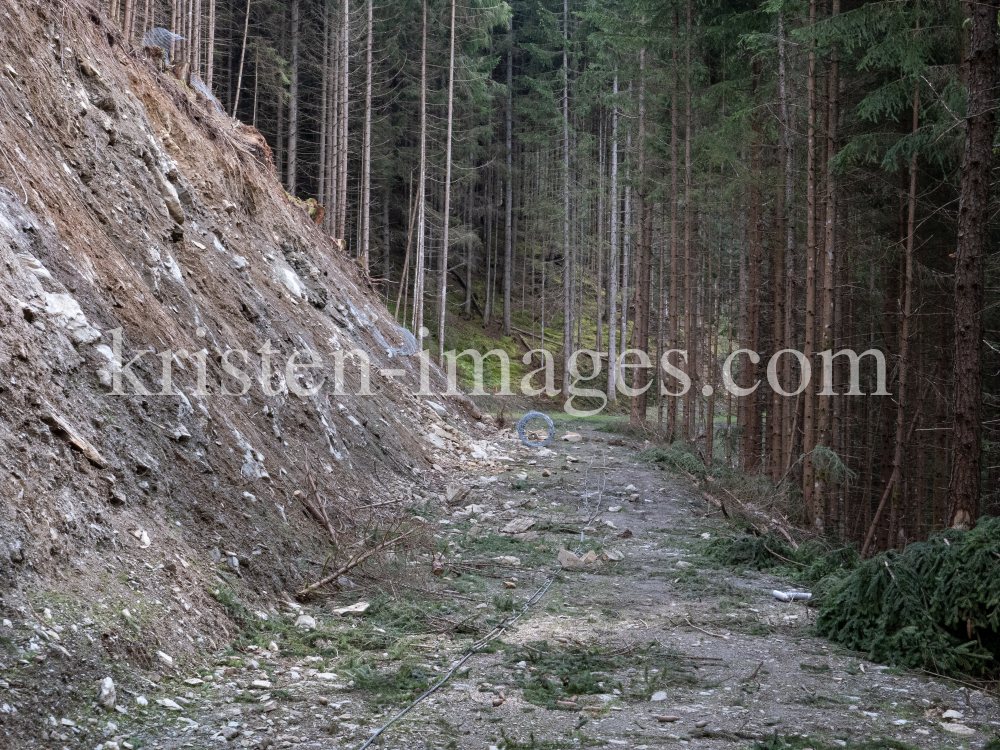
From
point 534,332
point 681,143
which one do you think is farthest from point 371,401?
point 534,332

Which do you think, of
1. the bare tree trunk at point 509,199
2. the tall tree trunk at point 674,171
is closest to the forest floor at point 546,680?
the tall tree trunk at point 674,171

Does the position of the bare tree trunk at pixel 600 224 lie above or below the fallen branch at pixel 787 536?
above

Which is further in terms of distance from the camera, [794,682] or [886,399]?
[886,399]

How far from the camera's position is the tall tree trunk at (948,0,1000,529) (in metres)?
6.81

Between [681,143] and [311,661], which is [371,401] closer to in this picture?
[311,661]

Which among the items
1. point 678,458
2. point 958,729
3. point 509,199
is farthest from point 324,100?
point 958,729

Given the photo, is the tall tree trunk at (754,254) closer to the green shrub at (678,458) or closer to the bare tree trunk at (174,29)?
the green shrub at (678,458)

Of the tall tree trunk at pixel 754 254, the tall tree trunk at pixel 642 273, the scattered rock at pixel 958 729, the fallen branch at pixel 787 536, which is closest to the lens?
the scattered rock at pixel 958 729

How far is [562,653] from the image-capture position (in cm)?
543

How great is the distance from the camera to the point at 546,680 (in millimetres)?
4883

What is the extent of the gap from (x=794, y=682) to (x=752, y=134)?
12.1 metres

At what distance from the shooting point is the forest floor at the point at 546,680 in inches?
155

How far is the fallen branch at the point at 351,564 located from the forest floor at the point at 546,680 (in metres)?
0.18

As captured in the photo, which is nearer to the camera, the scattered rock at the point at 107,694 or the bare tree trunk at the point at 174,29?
the scattered rock at the point at 107,694
